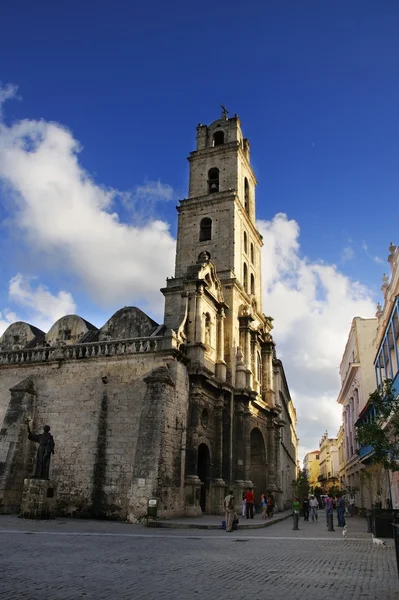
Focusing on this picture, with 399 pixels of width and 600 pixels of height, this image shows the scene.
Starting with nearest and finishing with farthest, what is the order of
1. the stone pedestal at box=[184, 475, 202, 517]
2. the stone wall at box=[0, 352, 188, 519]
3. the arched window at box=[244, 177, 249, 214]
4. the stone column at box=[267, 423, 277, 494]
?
the stone wall at box=[0, 352, 188, 519] → the stone pedestal at box=[184, 475, 202, 517] → the stone column at box=[267, 423, 277, 494] → the arched window at box=[244, 177, 249, 214]

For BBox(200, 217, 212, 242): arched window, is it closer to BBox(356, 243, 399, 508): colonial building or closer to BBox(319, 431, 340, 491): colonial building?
BBox(356, 243, 399, 508): colonial building

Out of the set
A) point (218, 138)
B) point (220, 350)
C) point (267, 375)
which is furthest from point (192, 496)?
point (218, 138)

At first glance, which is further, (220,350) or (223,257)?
(223,257)

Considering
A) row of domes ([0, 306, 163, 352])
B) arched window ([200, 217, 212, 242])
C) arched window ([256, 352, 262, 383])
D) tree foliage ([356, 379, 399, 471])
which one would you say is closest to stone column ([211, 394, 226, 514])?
row of domes ([0, 306, 163, 352])

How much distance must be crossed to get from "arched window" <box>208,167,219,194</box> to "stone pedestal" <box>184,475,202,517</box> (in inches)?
754

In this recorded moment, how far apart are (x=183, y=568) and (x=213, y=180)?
92.5ft

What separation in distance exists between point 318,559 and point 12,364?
1782cm

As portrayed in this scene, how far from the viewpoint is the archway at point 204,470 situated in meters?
23.4

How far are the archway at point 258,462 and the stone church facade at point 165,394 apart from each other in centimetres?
6

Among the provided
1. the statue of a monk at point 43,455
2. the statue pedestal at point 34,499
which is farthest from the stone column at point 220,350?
the statue pedestal at point 34,499

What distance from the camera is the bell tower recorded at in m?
25.7

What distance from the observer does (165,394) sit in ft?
63.8

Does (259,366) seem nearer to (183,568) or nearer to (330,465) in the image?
(183,568)

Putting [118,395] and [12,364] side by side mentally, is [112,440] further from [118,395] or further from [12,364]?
[12,364]
